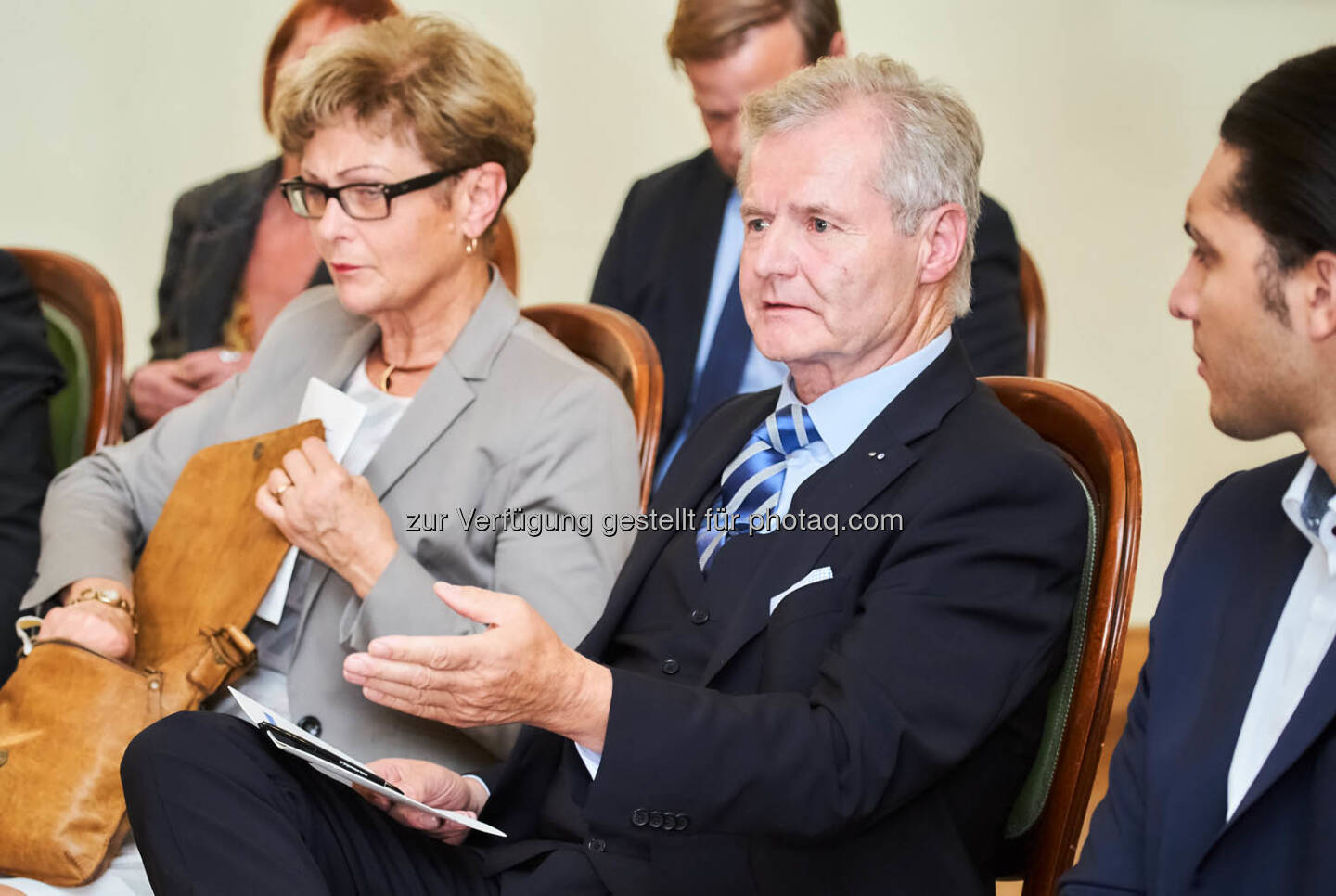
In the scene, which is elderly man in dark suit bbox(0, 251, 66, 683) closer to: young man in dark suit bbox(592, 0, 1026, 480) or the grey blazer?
the grey blazer

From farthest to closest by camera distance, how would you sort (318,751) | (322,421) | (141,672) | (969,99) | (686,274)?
(969,99) → (686,274) → (322,421) → (141,672) → (318,751)

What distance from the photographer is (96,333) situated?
2.39 meters

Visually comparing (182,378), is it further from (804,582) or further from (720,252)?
(804,582)

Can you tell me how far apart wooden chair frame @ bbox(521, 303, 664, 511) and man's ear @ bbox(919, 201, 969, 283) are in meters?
0.56

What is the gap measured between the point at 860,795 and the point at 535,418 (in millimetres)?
812

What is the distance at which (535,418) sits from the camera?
1.89m

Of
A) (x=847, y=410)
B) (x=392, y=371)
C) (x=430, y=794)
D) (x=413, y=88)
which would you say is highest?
(x=413, y=88)

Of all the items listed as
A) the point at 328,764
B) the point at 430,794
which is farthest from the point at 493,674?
the point at 430,794

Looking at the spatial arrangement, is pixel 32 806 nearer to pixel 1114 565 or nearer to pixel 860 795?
pixel 860 795

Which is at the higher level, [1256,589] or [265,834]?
A: [1256,589]

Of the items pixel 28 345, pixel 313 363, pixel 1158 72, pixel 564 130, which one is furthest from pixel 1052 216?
pixel 28 345

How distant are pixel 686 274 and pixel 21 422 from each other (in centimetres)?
124

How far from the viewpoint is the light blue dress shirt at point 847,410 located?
155cm

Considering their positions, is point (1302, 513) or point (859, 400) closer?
point (1302, 513)
